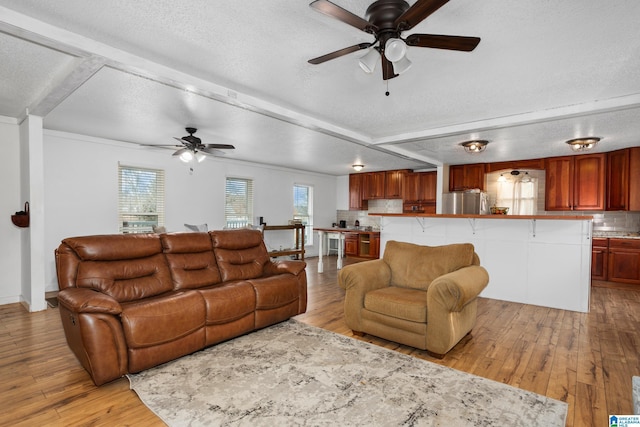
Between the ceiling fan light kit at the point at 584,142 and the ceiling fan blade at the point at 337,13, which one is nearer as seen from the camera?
the ceiling fan blade at the point at 337,13

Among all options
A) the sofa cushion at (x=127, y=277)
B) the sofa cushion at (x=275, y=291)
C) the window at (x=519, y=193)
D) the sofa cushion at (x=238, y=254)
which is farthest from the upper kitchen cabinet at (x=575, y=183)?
the sofa cushion at (x=127, y=277)

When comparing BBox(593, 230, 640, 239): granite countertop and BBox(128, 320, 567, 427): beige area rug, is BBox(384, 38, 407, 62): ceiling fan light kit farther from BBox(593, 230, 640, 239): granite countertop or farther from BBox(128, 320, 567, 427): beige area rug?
BBox(593, 230, 640, 239): granite countertop

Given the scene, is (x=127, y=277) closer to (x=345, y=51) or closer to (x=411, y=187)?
(x=345, y=51)

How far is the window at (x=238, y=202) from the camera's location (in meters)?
7.21

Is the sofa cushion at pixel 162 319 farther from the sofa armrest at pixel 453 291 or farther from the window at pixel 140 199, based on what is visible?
the window at pixel 140 199

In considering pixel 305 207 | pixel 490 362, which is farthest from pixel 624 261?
pixel 305 207

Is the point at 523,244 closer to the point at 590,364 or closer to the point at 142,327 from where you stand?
the point at 590,364

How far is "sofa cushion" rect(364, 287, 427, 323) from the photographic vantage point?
280cm

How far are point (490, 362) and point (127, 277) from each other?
325 cm

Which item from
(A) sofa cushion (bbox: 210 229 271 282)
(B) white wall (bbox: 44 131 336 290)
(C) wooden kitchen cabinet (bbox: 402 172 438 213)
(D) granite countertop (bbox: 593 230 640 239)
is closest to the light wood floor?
(A) sofa cushion (bbox: 210 229 271 282)

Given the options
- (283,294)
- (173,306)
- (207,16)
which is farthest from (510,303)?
(207,16)

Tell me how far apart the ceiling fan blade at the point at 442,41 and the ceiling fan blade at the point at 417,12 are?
0.11m

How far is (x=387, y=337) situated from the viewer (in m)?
3.01

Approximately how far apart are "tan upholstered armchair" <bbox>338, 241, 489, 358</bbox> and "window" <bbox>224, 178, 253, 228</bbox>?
14.7ft
